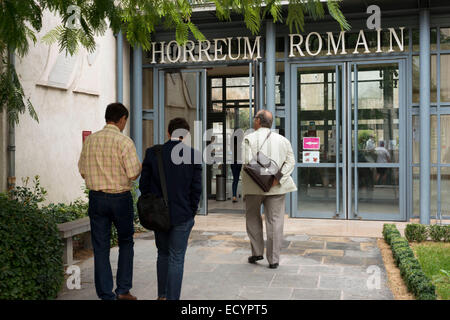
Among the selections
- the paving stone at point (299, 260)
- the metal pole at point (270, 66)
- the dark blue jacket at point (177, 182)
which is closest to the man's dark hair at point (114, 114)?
the dark blue jacket at point (177, 182)

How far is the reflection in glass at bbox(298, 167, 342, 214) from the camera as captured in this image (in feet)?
33.9

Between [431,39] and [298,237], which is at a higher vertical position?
[431,39]

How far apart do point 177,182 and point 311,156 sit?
20.9 feet

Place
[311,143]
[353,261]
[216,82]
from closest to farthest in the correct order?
[353,261] → [311,143] → [216,82]

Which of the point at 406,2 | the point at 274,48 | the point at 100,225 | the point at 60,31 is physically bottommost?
the point at 100,225

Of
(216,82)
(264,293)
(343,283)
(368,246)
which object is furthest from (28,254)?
(216,82)

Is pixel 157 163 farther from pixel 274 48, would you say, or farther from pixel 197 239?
pixel 274 48

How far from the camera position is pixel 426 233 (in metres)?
7.88

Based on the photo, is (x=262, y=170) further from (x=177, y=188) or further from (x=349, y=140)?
(x=349, y=140)

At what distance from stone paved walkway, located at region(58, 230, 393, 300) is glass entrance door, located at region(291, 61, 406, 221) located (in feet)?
7.20

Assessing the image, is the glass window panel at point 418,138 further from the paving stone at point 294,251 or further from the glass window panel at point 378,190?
the paving stone at point 294,251

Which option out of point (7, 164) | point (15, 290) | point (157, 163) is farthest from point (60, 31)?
point (7, 164)

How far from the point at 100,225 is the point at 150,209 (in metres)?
0.58

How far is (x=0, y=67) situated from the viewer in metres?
7.20
